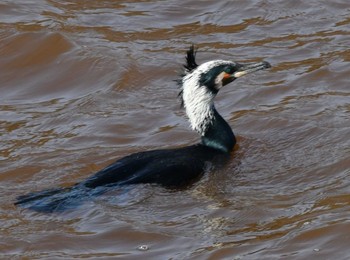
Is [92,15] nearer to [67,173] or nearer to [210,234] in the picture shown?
[67,173]

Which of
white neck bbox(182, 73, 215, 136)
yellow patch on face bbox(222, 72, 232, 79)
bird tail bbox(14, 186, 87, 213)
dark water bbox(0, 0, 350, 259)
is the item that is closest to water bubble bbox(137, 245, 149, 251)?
dark water bbox(0, 0, 350, 259)

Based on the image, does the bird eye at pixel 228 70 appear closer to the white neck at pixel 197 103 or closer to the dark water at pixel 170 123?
the white neck at pixel 197 103

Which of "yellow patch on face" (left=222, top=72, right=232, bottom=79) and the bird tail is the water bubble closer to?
the bird tail

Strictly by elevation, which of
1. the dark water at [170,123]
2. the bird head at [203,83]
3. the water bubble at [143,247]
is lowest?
the water bubble at [143,247]

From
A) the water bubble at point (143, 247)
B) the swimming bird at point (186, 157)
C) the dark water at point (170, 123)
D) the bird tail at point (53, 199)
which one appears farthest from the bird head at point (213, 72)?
the water bubble at point (143, 247)

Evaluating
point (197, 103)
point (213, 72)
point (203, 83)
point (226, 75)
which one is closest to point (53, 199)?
point (197, 103)

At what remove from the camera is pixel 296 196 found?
31.2 ft

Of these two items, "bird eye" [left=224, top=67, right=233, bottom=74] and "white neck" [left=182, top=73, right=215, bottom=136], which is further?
"bird eye" [left=224, top=67, right=233, bottom=74]

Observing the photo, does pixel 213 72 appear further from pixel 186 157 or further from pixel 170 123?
pixel 170 123

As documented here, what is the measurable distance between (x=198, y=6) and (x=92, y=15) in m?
1.45

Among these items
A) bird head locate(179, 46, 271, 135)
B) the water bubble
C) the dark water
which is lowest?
the water bubble

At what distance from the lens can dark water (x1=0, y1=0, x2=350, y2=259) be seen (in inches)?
348

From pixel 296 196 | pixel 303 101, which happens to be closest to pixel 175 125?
pixel 303 101

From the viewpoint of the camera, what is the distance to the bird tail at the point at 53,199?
938 centimetres
